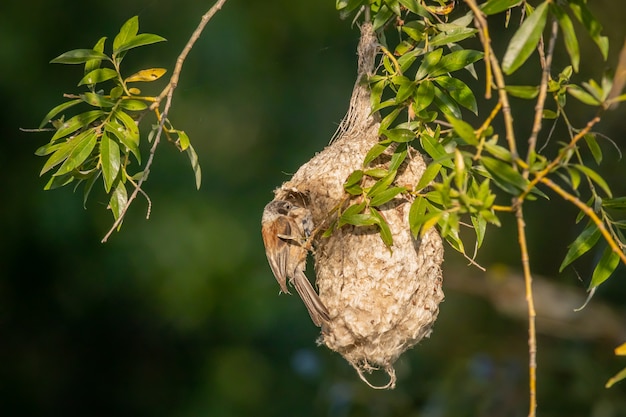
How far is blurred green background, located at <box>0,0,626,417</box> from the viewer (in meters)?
5.57

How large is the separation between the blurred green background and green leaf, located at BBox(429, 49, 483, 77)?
9.88 feet

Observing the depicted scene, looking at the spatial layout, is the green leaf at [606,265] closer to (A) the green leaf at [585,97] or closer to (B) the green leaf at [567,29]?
(A) the green leaf at [585,97]

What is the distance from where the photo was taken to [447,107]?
227 cm

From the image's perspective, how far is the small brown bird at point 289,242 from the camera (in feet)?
9.97

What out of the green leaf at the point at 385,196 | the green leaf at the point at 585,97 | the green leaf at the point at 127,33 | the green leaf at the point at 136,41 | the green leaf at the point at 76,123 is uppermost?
the green leaf at the point at 127,33

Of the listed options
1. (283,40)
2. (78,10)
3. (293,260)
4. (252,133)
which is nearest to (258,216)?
(252,133)

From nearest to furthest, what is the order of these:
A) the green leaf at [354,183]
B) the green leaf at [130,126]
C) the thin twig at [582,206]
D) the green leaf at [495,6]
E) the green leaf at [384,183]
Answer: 1. the thin twig at [582,206]
2. the green leaf at [495,6]
3. the green leaf at [130,126]
4. the green leaf at [384,183]
5. the green leaf at [354,183]

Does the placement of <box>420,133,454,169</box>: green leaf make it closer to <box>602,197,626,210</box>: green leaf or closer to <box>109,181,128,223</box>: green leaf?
<box>602,197,626,210</box>: green leaf

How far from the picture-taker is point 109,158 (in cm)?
207

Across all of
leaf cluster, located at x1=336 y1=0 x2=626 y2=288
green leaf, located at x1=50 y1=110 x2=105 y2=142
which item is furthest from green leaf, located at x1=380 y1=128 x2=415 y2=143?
green leaf, located at x1=50 y1=110 x2=105 y2=142

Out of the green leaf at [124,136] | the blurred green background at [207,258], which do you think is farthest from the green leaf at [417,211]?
the blurred green background at [207,258]

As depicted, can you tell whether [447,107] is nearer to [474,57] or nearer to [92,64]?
[474,57]

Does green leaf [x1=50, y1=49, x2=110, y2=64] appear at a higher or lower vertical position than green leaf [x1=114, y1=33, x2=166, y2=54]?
higher

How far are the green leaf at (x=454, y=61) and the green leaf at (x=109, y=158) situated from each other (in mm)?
774
